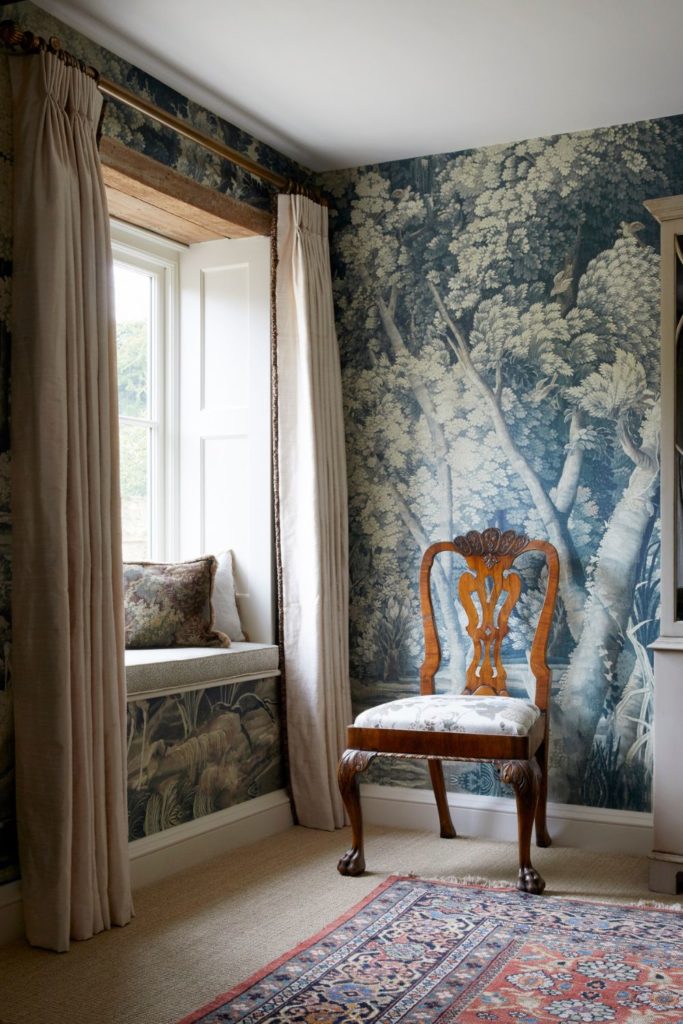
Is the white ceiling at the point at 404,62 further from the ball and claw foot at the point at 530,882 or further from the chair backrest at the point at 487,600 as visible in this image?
the ball and claw foot at the point at 530,882

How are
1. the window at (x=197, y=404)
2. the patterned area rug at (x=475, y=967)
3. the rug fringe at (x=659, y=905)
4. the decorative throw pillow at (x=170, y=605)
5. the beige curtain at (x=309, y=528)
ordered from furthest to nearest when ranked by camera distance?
1. the window at (x=197, y=404)
2. the beige curtain at (x=309, y=528)
3. the decorative throw pillow at (x=170, y=605)
4. the rug fringe at (x=659, y=905)
5. the patterned area rug at (x=475, y=967)

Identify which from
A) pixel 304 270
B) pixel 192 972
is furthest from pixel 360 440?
pixel 192 972

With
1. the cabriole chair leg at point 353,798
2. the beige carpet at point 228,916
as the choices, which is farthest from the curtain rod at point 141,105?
the beige carpet at point 228,916

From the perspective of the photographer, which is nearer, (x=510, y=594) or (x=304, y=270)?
(x=510, y=594)

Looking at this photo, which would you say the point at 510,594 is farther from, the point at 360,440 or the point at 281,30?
the point at 281,30

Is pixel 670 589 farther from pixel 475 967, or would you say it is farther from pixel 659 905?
pixel 475 967

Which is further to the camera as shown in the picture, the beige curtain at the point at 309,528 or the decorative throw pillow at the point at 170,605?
the beige curtain at the point at 309,528

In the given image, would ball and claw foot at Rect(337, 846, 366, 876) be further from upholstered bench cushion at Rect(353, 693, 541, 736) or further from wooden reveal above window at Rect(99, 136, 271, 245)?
wooden reveal above window at Rect(99, 136, 271, 245)

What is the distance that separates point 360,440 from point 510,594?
0.97 meters

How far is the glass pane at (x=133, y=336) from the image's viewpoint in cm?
433

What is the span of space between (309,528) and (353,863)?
127cm

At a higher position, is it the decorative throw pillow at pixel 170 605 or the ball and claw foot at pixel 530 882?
the decorative throw pillow at pixel 170 605

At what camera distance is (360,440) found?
4465 mm

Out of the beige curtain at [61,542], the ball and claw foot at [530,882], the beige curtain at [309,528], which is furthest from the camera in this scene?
the beige curtain at [309,528]
